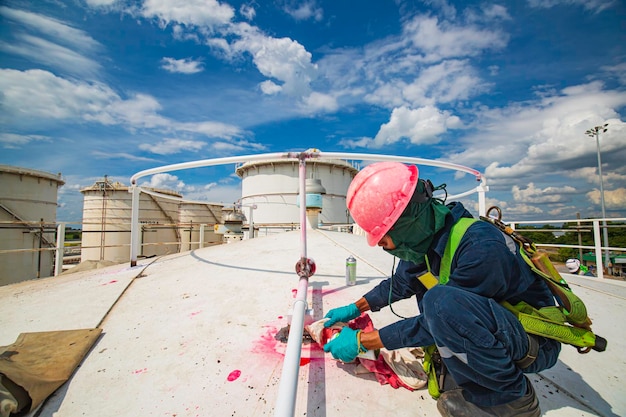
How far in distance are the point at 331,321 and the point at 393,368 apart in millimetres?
484

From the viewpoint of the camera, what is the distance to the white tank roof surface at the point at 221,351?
53.7 inches

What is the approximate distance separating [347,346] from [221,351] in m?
0.95

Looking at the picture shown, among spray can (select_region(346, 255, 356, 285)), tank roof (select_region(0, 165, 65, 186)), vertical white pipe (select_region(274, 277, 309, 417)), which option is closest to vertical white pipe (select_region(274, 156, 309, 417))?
A: vertical white pipe (select_region(274, 277, 309, 417))

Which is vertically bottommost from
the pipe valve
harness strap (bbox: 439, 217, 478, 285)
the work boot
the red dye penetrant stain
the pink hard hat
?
the red dye penetrant stain

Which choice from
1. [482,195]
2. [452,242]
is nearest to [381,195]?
[452,242]

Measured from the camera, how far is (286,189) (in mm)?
19766

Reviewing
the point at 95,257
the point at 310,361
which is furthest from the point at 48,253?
the point at 310,361

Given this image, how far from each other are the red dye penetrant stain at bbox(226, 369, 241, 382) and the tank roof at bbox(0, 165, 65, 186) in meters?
18.6

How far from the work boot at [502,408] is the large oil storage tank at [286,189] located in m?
17.7

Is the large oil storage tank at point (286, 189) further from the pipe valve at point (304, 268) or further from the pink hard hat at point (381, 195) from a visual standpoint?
the pink hard hat at point (381, 195)

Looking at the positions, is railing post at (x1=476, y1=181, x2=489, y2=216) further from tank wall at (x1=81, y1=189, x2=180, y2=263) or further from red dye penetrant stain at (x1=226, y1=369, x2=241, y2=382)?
tank wall at (x1=81, y1=189, x2=180, y2=263)

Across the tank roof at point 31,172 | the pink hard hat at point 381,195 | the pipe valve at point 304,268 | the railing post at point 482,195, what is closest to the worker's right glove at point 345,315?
the pink hard hat at point 381,195

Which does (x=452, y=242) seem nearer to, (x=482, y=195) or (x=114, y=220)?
(x=482, y=195)

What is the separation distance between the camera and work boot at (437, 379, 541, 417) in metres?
1.13
